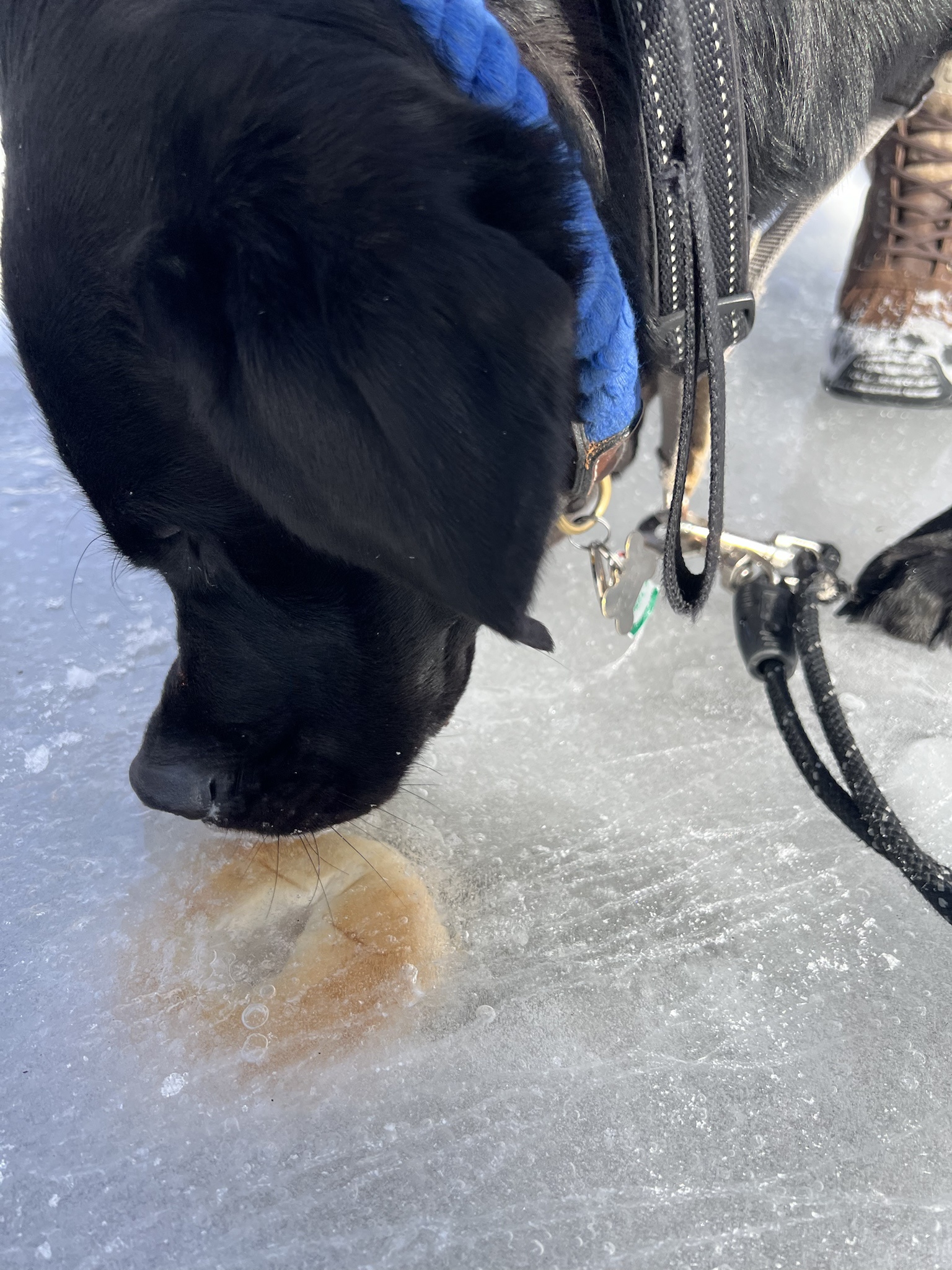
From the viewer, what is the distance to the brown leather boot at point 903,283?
195cm

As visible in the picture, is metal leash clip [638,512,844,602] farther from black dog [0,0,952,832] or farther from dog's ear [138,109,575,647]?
dog's ear [138,109,575,647]

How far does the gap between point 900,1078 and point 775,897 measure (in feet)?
0.88

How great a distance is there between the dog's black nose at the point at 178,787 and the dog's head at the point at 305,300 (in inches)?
12.2

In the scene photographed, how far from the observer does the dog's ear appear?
742 mm

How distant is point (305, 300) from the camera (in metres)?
0.75

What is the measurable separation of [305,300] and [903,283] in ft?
5.95

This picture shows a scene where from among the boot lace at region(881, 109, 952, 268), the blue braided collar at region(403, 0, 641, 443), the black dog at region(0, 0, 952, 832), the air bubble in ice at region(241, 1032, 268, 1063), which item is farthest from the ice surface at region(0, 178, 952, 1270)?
the boot lace at region(881, 109, 952, 268)

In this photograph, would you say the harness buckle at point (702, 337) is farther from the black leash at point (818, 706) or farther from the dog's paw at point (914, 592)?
the dog's paw at point (914, 592)

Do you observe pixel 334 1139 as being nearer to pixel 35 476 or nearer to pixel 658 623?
pixel 658 623

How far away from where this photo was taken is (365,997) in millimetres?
1228

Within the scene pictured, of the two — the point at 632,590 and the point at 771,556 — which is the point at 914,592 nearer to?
the point at 771,556

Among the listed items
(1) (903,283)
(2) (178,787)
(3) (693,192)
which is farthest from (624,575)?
(1) (903,283)

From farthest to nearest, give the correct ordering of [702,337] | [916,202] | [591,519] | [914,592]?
[916,202]
[914,592]
[591,519]
[702,337]

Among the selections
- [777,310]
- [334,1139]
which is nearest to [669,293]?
[334,1139]
